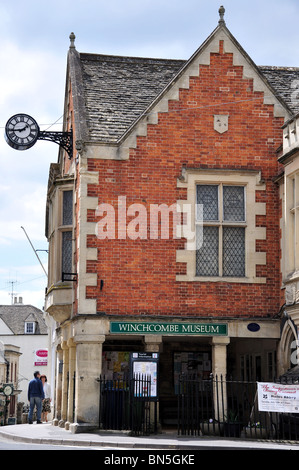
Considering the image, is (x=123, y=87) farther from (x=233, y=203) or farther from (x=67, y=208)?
(x=233, y=203)

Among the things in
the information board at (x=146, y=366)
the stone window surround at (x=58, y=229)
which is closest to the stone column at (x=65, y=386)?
the stone window surround at (x=58, y=229)

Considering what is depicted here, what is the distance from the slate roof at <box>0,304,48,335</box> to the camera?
91750mm

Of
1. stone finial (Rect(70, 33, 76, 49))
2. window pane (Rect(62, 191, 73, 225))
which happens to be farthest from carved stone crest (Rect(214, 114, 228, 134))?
stone finial (Rect(70, 33, 76, 49))

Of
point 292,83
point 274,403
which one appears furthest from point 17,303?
point 274,403

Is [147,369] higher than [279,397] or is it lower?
higher

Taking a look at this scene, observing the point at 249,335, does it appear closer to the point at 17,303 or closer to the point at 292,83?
the point at 292,83

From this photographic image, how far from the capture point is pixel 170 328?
69.1ft

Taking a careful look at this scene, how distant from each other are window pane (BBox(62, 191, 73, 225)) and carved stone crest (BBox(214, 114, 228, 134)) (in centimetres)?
442

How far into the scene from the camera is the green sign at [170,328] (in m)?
20.9

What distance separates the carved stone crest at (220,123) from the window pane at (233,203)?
152 centimetres

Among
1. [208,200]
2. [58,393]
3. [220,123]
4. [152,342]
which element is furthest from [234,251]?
[58,393]

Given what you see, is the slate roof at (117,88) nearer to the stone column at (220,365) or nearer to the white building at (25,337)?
the stone column at (220,365)

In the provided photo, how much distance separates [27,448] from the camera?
55.2 ft

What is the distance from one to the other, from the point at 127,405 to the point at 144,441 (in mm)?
2758
